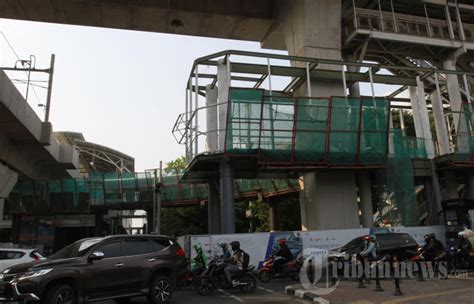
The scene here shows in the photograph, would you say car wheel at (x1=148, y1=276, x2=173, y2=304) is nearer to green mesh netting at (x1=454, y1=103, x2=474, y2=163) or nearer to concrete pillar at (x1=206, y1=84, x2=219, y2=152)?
concrete pillar at (x1=206, y1=84, x2=219, y2=152)

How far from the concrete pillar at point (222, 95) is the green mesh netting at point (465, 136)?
1241 cm

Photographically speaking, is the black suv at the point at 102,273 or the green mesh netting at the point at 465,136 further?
the green mesh netting at the point at 465,136

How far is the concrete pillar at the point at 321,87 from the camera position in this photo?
875 inches

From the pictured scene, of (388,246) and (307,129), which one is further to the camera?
(307,129)

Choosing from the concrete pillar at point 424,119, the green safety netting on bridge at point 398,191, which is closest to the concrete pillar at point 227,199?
the green safety netting on bridge at point 398,191

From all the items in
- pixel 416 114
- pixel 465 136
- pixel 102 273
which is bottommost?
pixel 102 273

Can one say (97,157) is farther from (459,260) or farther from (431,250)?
(459,260)

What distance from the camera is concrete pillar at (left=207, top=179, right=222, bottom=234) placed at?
80.5ft

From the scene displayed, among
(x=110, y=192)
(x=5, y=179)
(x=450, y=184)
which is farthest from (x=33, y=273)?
(x=110, y=192)

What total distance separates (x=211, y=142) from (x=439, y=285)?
12878mm

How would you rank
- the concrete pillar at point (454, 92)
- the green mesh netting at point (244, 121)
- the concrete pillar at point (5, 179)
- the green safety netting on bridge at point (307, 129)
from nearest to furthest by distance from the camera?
1. the green mesh netting at point (244, 121)
2. the green safety netting on bridge at point (307, 129)
3. the concrete pillar at point (5, 179)
4. the concrete pillar at point (454, 92)

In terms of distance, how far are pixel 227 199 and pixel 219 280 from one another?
6.30 m

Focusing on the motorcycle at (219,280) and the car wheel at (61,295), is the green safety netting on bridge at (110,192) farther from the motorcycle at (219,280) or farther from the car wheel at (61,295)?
the car wheel at (61,295)

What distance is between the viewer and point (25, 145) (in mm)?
26859
